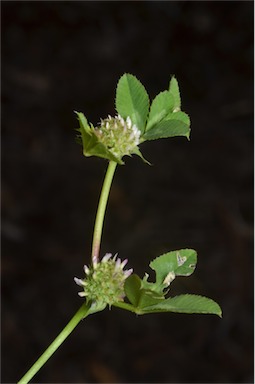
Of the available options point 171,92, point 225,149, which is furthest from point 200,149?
point 171,92

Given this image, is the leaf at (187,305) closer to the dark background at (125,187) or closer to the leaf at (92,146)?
the leaf at (92,146)

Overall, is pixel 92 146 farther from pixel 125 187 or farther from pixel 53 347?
pixel 125 187

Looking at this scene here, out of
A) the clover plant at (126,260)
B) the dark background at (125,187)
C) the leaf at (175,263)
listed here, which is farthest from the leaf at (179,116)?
the dark background at (125,187)

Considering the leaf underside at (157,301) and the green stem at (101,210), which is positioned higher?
the green stem at (101,210)

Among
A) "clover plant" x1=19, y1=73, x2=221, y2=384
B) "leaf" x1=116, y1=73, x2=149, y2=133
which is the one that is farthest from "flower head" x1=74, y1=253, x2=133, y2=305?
"leaf" x1=116, y1=73, x2=149, y2=133

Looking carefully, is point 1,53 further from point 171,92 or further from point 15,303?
point 171,92

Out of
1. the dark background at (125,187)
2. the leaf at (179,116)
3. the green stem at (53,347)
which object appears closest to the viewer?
the green stem at (53,347)
